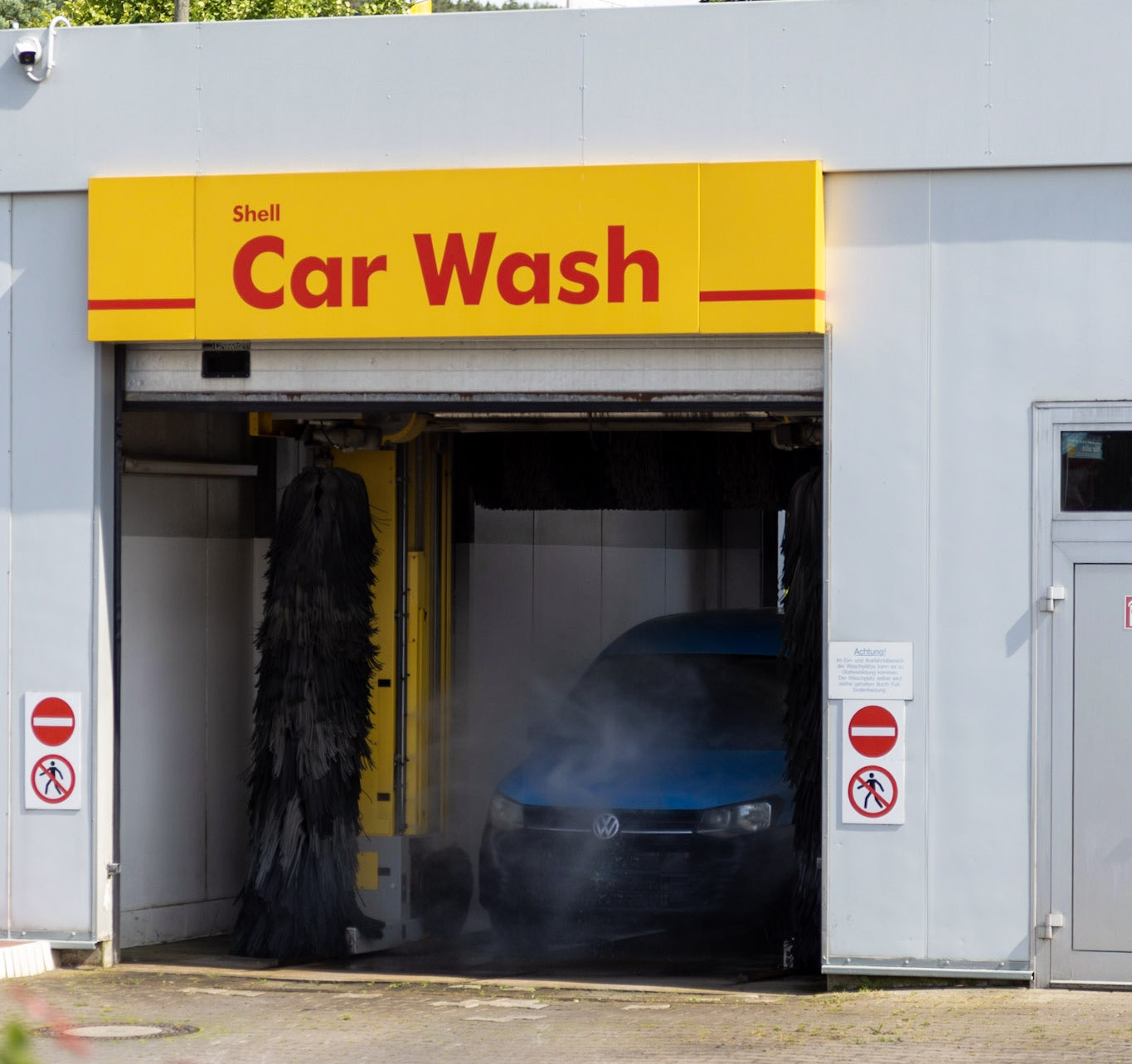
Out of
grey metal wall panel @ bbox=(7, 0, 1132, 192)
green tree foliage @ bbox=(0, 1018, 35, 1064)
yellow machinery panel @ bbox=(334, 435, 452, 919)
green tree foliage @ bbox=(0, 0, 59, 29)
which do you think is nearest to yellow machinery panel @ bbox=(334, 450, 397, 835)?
yellow machinery panel @ bbox=(334, 435, 452, 919)

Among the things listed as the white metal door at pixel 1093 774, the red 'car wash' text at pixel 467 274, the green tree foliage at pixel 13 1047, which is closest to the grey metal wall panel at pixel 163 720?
the red 'car wash' text at pixel 467 274

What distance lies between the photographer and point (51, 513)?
30.8 ft

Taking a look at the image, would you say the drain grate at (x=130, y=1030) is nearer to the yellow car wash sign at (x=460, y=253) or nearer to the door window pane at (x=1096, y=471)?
the yellow car wash sign at (x=460, y=253)

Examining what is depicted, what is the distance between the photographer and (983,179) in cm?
838

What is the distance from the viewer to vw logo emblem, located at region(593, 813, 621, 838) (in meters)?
9.82

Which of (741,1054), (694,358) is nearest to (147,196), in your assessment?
(694,358)

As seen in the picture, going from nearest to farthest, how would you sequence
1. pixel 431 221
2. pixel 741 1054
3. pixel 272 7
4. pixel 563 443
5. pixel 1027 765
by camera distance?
1. pixel 741 1054
2. pixel 1027 765
3. pixel 431 221
4. pixel 563 443
5. pixel 272 7

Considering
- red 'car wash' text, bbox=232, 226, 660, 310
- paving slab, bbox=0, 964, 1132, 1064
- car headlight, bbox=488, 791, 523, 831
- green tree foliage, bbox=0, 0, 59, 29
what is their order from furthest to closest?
green tree foliage, bbox=0, 0, 59, 29 → car headlight, bbox=488, 791, 523, 831 → red 'car wash' text, bbox=232, 226, 660, 310 → paving slab, bbox=0, 964, 1132, 1064

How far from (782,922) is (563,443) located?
4.86 metres

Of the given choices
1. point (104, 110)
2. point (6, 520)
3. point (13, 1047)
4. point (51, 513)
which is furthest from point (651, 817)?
point (13, 1047)

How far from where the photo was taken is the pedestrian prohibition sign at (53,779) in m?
9.30

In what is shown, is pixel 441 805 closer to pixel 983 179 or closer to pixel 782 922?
pixel 782 922

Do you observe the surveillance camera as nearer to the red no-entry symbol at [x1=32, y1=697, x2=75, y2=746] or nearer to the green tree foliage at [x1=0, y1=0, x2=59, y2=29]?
the red no-entry symbol at [x1=32, y1=697, x2=75, y2=746]

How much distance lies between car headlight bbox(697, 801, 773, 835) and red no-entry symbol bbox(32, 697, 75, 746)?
12.3ft
